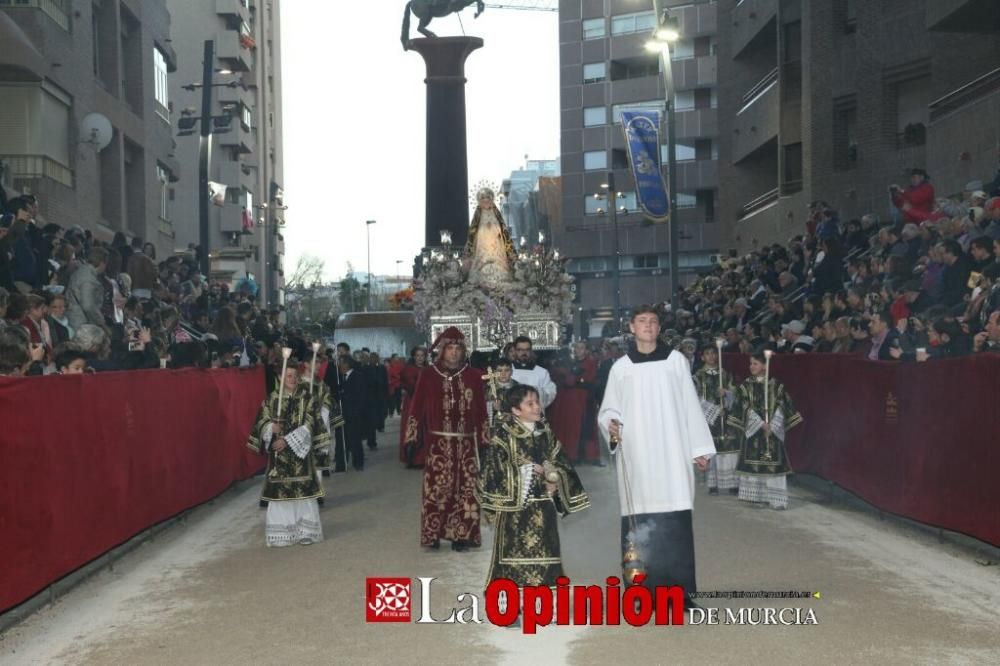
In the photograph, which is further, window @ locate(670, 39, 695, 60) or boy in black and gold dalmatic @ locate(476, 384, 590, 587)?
window @ locate(670, 39, 695, 60)

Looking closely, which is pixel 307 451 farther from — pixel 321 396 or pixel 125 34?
pixel 125 34

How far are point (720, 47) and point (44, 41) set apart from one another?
25.6m

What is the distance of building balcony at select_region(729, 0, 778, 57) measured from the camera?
130 ft

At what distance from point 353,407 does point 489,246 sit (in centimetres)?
648

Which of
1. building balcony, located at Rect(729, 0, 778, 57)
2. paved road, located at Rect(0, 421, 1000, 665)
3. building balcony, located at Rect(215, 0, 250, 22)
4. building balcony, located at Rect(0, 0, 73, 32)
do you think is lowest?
paved road, located at Rect(0, 421, 1000, 665)

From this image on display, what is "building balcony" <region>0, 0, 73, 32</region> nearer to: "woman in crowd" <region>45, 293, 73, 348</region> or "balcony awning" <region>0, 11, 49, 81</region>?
"balcony awning" <region>0, 11, 49, 81</region>

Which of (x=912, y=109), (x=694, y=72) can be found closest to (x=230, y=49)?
(x=694, y=72)

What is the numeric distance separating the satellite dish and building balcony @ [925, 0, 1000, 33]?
16.6m

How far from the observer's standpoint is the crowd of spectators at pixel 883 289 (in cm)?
1472

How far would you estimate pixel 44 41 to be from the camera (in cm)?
2681

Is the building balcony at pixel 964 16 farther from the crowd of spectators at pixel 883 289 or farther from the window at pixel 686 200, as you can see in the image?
the window at pixel 686 200

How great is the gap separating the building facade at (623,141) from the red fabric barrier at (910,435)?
165ft

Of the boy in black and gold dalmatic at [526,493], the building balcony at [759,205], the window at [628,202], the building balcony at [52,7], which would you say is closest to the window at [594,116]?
the window at [628,202]
